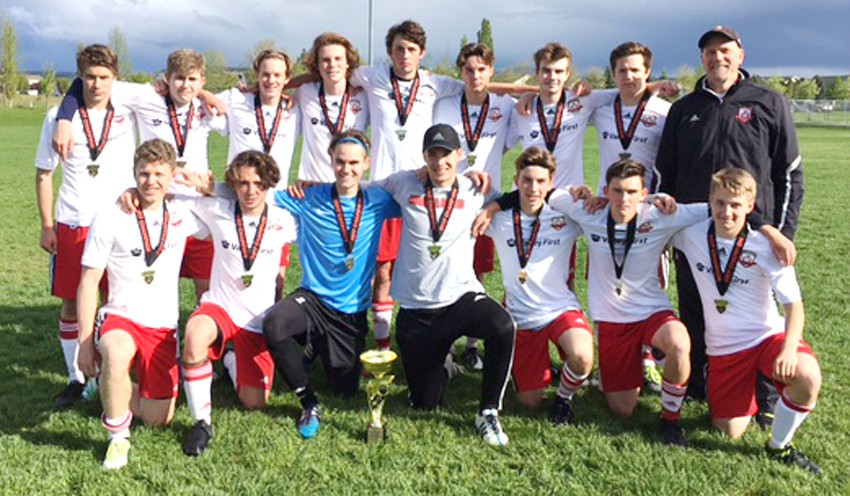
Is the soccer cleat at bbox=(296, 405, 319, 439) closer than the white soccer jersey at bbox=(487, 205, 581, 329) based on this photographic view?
Yes

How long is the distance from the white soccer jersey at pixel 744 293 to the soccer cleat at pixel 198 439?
3.14 m

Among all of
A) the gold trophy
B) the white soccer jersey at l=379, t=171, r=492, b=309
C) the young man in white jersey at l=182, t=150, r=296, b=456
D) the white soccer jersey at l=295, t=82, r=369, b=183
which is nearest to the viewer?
the gold trophy

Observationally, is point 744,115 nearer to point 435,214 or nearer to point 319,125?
point 435,214

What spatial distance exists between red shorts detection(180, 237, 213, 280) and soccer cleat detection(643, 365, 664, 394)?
11.1 ft

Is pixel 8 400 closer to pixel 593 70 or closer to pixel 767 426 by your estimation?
pixel 767 426

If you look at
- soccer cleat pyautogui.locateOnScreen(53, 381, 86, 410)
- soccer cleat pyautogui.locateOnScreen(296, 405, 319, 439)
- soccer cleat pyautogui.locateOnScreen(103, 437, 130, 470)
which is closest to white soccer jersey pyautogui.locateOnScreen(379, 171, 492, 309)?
soccer cleat pyautogui.locateOnScreen(296, 405, 319, 439)

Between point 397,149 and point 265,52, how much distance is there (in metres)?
1.25

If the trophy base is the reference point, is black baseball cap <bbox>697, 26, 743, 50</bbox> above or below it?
above

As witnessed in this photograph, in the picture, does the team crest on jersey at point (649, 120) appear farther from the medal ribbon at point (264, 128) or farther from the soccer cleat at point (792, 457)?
the medal ribbon at point (264, 128)

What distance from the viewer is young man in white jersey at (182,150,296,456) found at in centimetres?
451

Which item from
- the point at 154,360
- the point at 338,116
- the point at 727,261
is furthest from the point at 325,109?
the point at 727,261

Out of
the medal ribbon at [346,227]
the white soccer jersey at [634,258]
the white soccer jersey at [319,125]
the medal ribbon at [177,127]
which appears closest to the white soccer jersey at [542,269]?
the white soccer jersey at [634,258]

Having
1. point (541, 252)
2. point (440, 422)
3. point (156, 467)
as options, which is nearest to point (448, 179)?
point (541, 252)

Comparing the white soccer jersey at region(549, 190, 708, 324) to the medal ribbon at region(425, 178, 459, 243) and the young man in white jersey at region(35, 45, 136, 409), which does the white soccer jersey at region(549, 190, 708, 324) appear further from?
the young man in white jersey at region(35, 45, 136, 409)
